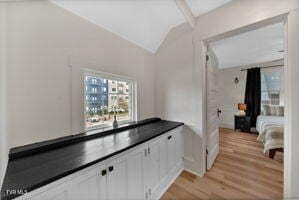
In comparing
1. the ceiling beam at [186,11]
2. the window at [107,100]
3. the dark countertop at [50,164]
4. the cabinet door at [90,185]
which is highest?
the ceiling beam at [186,11]

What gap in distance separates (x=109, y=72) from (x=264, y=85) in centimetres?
542

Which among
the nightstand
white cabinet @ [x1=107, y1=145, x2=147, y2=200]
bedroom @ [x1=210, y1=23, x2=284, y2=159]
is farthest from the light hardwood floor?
the nightstand

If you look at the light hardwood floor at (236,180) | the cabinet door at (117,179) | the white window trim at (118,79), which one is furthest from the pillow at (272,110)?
the cabinet door at (117,179)

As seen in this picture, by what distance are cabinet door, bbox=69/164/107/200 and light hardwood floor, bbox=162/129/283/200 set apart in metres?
1.01

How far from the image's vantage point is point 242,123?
4.63 metres

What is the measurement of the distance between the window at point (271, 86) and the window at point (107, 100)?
494cm

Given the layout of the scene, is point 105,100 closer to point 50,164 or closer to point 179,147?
point 50,164

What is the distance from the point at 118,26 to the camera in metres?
1.93

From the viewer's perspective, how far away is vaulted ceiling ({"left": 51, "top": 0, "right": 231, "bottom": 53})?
1.59 m

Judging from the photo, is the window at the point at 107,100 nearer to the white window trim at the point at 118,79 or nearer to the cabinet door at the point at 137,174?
the white window trim at the point at 118,79

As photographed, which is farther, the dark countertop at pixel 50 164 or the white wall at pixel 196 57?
the white wall at pixel 196 57

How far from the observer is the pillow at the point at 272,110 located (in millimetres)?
4119

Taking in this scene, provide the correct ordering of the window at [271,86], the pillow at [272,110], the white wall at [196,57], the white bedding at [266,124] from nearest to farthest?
the white wall at [196,57] < the white bedding at [266,124] < the pillow at [272,110] < the window at [271,86]

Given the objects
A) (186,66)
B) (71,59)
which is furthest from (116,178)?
(186,66)
